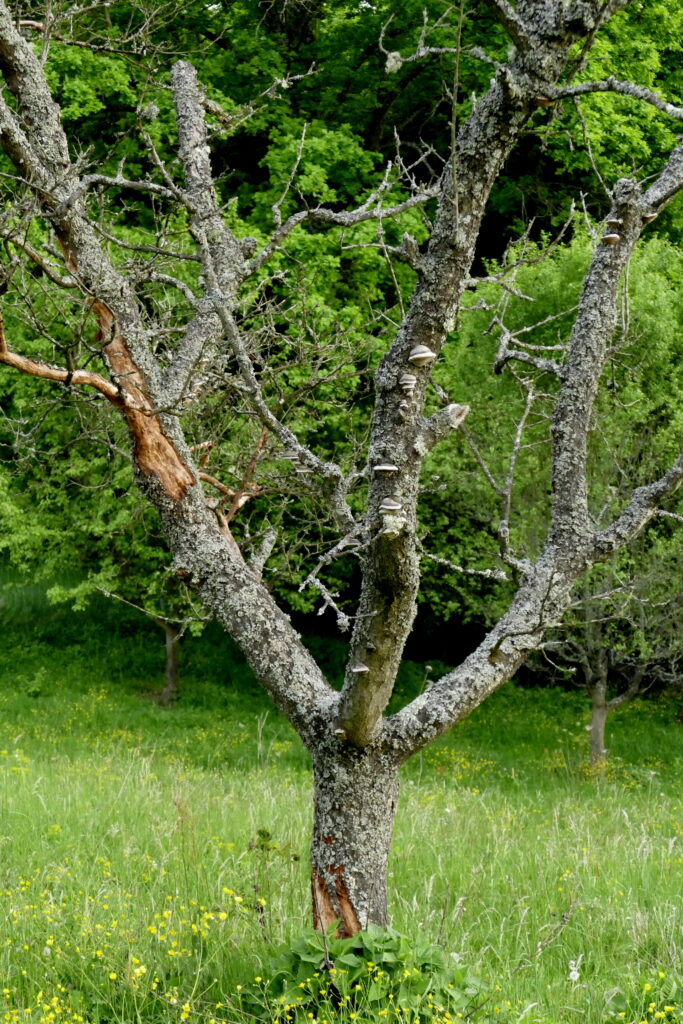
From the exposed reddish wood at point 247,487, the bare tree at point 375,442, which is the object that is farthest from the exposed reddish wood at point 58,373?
the exposed reddish wood at point 247,487

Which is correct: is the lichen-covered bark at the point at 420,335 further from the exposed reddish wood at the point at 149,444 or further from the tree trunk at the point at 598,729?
the tree trunk at the point at 598,729

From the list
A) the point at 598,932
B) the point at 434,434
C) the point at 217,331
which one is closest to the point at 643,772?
the point at 598,932

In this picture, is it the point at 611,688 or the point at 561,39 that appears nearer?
the point at 561,39

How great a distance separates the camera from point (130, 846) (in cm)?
606

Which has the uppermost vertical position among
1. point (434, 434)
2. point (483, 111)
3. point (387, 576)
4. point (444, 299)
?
point (483, 111)

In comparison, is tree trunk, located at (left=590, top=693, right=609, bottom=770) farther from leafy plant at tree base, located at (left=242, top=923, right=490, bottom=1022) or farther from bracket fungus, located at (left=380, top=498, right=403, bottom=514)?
bracket fungus, located at (left=380, top=498, right=403, bottom=514)

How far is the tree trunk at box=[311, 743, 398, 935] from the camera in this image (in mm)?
3869

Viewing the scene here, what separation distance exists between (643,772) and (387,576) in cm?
1059

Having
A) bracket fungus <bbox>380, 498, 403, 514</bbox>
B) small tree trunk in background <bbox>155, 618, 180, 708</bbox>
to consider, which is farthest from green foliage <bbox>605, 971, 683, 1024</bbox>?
small tree trunk in background <bbox>155, 618, 180, 708</bbox>

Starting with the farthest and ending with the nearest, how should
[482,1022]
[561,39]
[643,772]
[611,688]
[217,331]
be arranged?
[611,688] → [643,772] → [217,331] → [482,1022] → [561,39]

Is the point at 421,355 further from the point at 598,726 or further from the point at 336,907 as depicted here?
the point at 598,726

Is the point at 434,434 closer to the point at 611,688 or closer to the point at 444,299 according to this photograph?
the point at 444,299

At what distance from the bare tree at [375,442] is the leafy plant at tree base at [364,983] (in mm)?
151

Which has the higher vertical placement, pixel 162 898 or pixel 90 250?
pixel 90 250
